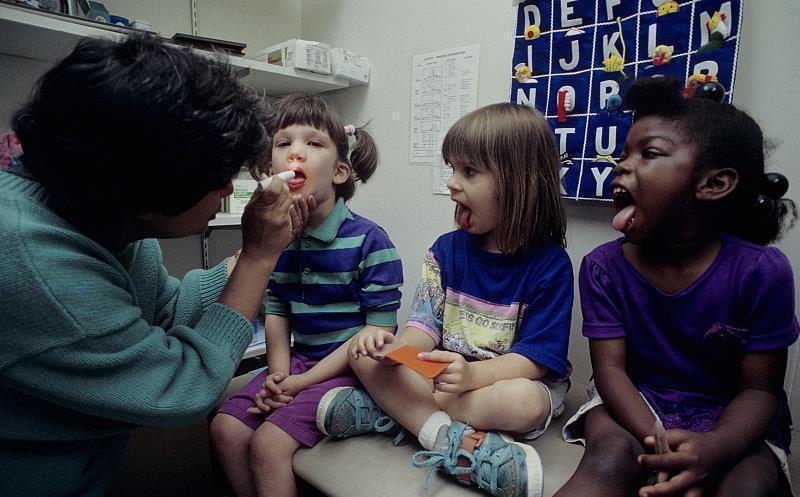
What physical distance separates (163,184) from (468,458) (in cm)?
60

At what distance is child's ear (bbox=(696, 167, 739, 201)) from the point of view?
0.75 meters

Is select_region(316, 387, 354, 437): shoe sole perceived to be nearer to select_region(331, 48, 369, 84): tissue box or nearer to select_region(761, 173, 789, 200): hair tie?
select_region(761, 173, 789, 200): hair tie

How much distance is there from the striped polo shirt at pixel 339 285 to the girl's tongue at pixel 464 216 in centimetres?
19

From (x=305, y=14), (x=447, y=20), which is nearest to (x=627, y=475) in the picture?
(x=447, y=20)

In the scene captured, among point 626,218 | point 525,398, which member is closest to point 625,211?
point 626,218

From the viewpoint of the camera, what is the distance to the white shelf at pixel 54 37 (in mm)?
1144

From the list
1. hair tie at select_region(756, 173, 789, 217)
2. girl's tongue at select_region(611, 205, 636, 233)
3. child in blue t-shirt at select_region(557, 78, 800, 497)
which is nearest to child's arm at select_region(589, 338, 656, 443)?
child in blue t-shirt at select_region(557, 78, 800, 497)

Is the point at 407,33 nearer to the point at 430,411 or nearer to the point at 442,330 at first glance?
the point at 442,330

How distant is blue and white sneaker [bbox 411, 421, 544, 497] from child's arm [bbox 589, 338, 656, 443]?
0.53 ft

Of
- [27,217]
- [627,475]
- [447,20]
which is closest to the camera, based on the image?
[27,217]

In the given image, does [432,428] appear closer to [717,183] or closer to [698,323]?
[698,323]

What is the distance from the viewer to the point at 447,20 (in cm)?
155

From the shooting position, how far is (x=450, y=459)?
0.73 metres

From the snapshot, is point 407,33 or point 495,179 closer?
point 495,179
